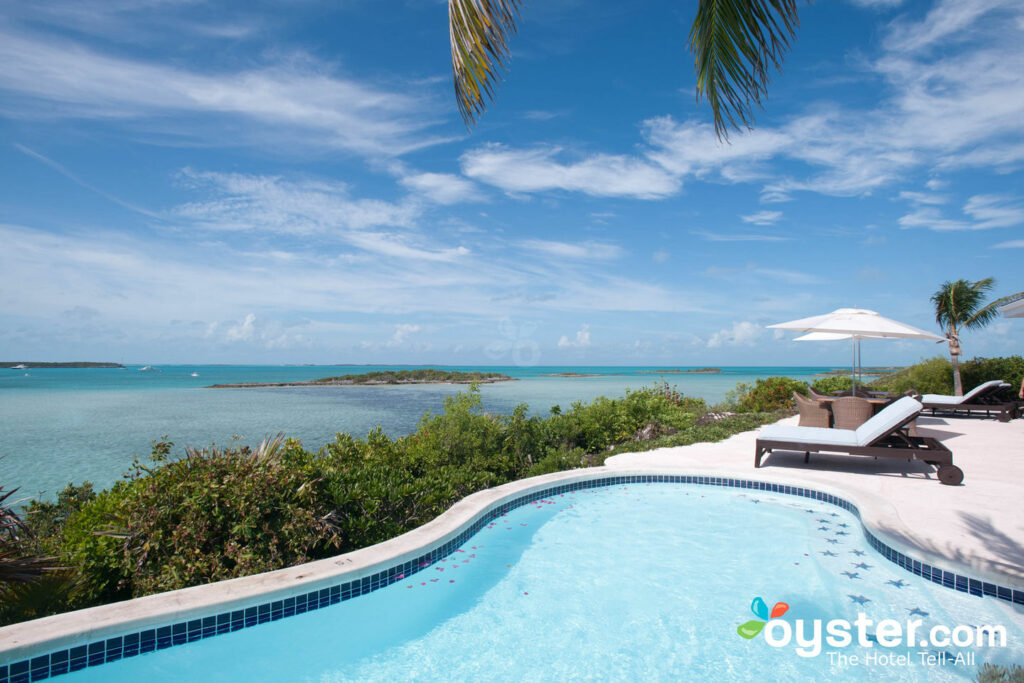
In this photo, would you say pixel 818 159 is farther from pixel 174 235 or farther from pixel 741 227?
pixel 174 235

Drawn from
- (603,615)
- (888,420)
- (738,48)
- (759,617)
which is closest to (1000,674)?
(759,617)

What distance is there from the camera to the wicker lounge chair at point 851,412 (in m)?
8.86

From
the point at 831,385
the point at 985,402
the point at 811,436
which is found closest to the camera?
the point at 811,436

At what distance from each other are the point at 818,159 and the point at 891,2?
544 cm

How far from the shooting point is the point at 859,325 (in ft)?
31.4

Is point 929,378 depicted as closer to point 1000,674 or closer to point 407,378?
point 1000,674

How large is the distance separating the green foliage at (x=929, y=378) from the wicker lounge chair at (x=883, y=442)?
12728 millimetres

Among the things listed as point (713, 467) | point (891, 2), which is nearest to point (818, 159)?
point (891, 2)

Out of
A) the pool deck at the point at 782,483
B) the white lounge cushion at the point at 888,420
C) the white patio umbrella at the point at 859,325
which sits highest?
the white patio umbrella at the point at 859,325

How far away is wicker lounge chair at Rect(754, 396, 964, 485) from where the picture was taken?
611cm

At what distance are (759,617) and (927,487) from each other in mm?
3989

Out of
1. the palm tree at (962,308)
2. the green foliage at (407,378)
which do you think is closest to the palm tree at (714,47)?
the palm tree at (962,308)

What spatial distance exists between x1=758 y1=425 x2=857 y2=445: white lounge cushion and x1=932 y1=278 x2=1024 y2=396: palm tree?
13.9m

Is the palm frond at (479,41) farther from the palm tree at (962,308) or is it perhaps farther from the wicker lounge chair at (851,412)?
the palm tree at (962,308)
